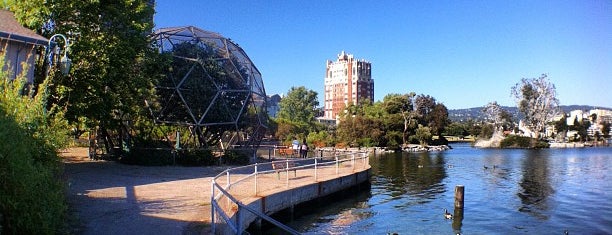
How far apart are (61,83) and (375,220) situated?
47.0 feet

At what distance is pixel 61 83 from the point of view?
818 inches

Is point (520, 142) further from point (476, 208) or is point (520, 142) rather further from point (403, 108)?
point (476, 208)

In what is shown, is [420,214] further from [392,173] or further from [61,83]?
[392,173]

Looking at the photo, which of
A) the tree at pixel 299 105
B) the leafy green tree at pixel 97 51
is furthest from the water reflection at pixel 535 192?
the tree at pixel 299 105

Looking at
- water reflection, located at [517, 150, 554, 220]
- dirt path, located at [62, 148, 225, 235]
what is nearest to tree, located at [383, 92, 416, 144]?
water reflection, located at [517, 150, 554, 220]

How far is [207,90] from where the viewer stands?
88.7ft

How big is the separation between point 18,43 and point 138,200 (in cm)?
888

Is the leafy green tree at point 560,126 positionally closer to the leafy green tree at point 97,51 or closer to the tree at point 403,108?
the tree at point 403,108

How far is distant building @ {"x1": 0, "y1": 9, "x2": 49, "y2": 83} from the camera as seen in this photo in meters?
17.5

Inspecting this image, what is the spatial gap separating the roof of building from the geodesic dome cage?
7.98 m

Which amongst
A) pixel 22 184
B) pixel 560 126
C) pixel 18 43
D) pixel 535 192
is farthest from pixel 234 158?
pixel 560 126

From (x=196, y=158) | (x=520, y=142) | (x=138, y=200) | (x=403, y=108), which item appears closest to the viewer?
(x=138, y=200)

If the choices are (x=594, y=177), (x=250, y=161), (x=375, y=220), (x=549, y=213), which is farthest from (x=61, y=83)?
(x=594, y=177)

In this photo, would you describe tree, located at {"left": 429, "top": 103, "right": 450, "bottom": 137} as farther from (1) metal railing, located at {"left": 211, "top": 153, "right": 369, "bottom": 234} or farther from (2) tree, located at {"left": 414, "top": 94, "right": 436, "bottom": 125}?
(1) metal railing, located at {"left": 211, "top": 153, "right": 369, "bottom": 234}
